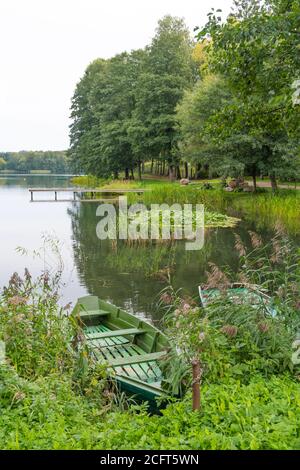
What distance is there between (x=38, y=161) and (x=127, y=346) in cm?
10414

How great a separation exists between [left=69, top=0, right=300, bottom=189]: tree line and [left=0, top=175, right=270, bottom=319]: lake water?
3.67 m

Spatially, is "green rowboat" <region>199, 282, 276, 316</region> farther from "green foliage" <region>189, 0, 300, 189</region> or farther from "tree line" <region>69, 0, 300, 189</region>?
"green foliage" <region>189, 0, 300, 189</region>

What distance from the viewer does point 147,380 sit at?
536 centimetres

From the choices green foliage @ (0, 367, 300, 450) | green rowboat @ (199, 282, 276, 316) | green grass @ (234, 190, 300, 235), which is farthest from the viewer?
green grass @ (234, 190, 300, 235)

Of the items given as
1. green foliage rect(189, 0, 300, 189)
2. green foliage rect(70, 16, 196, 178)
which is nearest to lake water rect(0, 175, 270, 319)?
green foliage rect(189, 0, 300, 189)

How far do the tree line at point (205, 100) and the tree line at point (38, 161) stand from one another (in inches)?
1843

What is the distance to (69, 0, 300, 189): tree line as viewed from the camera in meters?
6.48

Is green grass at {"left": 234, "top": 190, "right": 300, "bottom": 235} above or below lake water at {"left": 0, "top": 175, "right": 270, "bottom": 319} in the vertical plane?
above

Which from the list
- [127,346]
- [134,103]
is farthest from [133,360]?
[134,103]

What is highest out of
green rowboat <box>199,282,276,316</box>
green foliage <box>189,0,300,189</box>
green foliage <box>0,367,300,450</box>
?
green foliage <box>189,0,300,189</box>

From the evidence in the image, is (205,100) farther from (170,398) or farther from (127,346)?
(170,398)
